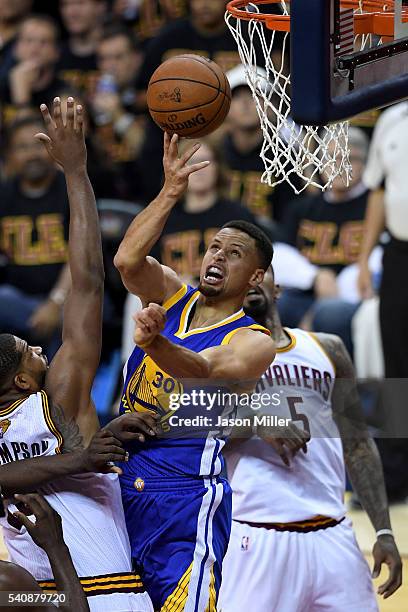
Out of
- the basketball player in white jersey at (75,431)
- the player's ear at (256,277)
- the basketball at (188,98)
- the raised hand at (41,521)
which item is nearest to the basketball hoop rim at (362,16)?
the basketball at (188,98)

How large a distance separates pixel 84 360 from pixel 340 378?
132cm

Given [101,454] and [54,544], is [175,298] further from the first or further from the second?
[54,544]

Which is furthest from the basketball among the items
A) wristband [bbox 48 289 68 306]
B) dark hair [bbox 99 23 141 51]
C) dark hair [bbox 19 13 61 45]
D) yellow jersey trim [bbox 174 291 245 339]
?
dark hair [bbox 19 13 61 45]

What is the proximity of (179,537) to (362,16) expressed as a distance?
6.15 ft

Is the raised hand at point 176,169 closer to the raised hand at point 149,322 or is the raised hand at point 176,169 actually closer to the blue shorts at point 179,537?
the raised hand at point 149,322

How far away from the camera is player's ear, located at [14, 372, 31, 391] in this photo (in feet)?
12.7

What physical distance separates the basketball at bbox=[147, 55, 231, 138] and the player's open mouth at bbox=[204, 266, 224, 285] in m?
0.48

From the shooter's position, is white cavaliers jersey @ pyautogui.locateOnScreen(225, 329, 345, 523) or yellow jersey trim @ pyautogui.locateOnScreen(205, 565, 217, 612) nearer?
yellow jersey trim @ pyautogui.locateOnScreen(205, 565, 217, 612)

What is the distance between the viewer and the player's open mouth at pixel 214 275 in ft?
13.9

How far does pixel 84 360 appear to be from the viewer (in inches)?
154

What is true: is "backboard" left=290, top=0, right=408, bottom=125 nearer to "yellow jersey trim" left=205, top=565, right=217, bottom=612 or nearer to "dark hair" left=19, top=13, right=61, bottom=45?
"yellow jersey trim" left=205, top=565, right=217, bottom=612

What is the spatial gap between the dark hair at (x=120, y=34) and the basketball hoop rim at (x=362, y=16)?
14.5 feet

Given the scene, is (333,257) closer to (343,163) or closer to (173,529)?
(343,163)

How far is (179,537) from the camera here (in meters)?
3.95
